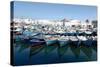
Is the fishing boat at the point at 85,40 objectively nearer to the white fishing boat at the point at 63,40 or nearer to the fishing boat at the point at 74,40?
the fishing boat at the point at 74,40

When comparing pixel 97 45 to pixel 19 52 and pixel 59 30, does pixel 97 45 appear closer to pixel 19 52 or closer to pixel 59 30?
pixel 59 30

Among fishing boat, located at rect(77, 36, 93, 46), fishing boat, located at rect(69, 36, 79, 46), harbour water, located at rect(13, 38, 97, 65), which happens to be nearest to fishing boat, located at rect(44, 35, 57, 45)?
harbour water, located at rect(13, 38, 97, 65)

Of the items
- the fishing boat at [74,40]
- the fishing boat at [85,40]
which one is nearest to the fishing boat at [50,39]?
the fishing boat at [74,40]

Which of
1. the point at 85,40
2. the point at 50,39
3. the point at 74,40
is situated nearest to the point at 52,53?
the point at 50,39

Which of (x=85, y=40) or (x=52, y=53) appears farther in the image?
(x=85, y=40)

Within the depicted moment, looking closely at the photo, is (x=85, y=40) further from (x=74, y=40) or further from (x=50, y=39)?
(x=50, y=39)

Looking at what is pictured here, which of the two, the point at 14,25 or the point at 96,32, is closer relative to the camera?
the point at 14,25
